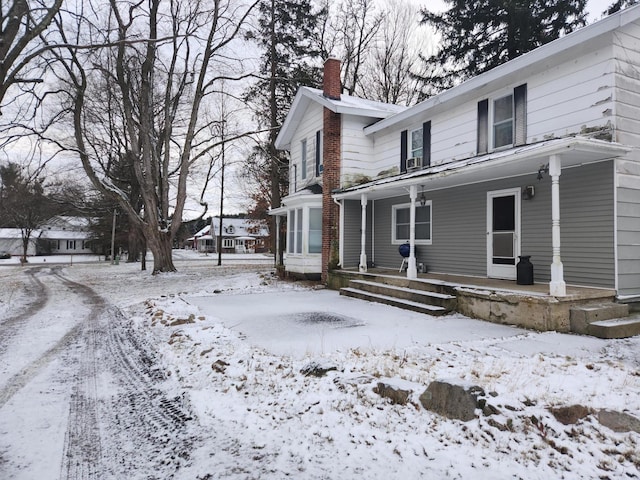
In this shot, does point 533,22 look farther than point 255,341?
Yes

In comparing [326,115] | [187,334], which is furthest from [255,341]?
[326,115]

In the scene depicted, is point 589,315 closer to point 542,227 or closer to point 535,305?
point 535,305

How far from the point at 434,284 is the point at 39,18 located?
11997 millimetres

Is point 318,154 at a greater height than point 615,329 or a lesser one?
greater

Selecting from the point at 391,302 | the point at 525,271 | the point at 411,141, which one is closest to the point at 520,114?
the point at 525,271

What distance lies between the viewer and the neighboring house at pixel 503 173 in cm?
686

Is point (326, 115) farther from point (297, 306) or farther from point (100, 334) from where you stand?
point (100, 334)

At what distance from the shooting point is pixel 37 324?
7.67 metres

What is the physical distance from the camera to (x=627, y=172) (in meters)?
6.88

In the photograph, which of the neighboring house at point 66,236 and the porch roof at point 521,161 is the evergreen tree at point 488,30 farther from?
the neighboring house at point 66,236

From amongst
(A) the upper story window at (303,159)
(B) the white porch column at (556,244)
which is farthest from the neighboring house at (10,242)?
(B) the white porch column at (556,244)

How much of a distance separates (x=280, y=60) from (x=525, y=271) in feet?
59.4

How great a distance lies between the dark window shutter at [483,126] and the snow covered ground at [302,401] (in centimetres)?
467

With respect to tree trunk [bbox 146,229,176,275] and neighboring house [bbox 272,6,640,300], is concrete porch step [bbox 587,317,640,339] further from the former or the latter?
tree trunk [bbox 146,229,176,275]
